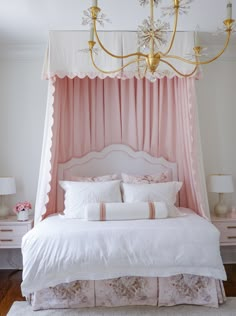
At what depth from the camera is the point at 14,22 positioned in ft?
10.8

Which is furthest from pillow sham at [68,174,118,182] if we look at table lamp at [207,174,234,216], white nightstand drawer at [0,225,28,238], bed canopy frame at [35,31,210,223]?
table lamp at [207,174,234,216]

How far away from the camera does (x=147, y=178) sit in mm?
3678

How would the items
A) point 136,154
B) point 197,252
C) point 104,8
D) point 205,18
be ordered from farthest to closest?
point 136,154, point 205,18, point 104,8, point 197,252

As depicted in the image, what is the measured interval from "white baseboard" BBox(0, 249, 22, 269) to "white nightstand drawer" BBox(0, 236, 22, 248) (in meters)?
0.45

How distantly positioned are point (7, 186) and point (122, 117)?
1649 mm

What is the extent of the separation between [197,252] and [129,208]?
796 millimetres

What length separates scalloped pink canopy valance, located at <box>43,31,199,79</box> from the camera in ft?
11.1

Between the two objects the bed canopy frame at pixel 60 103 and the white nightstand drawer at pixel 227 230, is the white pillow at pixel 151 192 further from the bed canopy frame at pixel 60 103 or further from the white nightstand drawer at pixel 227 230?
the white nightstand drawer at pixel 227 230

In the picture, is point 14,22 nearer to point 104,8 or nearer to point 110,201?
point 104,8

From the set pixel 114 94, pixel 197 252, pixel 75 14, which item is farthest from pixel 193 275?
pixel 75 14

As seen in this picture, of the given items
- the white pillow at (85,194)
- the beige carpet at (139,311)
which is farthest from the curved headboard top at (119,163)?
the beige carpet at (139,311)

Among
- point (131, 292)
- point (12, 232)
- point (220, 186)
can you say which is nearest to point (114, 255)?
point (131, 292)

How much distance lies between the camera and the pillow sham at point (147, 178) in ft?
12.0

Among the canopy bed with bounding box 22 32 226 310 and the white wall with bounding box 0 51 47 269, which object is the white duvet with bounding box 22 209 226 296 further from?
the white wall with bounding box 0 51 47 269
